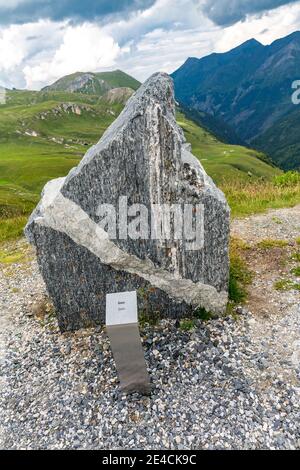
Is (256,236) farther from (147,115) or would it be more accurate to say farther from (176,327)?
(147,115)

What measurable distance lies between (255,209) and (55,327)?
1482 centimetres

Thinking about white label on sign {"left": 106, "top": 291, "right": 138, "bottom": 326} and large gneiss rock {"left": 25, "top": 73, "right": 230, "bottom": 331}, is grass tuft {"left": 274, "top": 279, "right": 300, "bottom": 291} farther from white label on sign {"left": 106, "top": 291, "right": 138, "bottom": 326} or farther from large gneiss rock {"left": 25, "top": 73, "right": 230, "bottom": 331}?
white label on sign {"left": 106, "top": 291, "right": 138, "bottom": 326}

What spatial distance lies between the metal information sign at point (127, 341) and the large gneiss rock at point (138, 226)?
104 inches

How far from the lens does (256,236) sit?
19.8 m

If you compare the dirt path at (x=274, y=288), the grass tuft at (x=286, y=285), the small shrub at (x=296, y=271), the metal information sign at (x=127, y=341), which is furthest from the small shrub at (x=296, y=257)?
the metal information sign at (x=127, y=341)

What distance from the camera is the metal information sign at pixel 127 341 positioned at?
30.7 ft

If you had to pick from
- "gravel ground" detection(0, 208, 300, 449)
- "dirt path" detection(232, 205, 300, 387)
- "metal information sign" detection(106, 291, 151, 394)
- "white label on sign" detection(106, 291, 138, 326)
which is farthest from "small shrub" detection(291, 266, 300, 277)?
"white label on sign" detection(106, 291, 138, 326)

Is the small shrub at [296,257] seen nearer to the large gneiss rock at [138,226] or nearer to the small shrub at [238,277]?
the small shrub at [238,277]

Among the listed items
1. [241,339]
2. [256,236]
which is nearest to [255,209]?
[256,236]

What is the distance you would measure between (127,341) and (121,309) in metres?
0.82

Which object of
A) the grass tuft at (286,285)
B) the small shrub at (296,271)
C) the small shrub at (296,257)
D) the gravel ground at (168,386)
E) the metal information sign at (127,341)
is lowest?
the gravel ground at (168,386)

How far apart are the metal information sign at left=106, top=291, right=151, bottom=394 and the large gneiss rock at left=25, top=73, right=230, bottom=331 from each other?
8.66 feet

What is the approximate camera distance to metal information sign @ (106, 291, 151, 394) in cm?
936

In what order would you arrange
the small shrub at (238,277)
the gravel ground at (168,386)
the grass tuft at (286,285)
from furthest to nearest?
the grass tuft at (286,285)
the small shrub at (238,277)
the gravel ground at (168,386)
